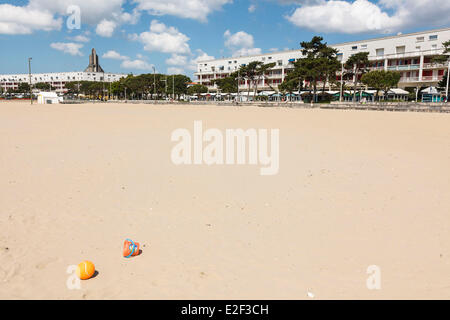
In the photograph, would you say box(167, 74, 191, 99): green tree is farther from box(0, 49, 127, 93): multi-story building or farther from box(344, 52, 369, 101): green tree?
box(0, 49, 127, 93): multi-story building

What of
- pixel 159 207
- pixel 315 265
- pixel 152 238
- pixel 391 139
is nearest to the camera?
pixel 315 265

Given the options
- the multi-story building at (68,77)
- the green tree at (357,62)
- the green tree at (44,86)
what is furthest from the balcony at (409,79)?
the multi-story building at (68,77)

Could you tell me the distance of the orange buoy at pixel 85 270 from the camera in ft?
13.1

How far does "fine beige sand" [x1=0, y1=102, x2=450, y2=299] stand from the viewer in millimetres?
3971

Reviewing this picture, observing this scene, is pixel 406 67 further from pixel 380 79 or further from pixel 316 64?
pixel 316 64

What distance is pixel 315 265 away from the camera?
14.5ft

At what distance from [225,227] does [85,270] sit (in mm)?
2326

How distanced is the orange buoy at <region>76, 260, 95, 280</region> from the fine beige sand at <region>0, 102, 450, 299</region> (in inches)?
4.7

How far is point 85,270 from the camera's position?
4.01 m

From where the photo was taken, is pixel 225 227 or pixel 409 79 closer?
pixel 225 227

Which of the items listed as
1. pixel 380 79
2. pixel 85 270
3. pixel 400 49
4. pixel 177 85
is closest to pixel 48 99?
pixel 177 85
